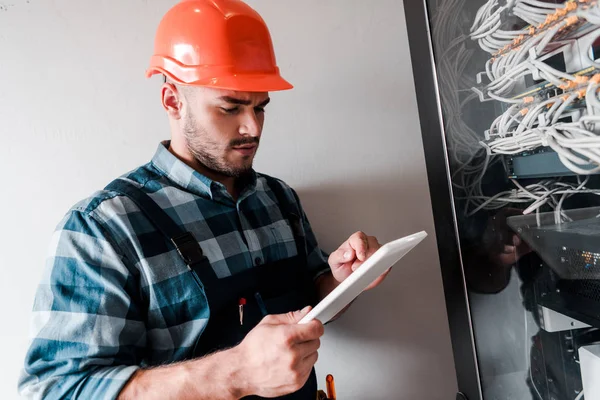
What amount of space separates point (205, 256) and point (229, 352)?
214mm

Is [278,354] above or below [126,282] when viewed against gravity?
below

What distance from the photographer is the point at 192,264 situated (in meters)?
0.82

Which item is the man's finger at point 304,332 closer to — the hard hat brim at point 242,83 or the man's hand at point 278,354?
the man's hand at point 278,354

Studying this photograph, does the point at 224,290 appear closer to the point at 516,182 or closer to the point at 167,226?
the point at 167,226

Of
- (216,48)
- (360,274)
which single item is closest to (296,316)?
(360,274)

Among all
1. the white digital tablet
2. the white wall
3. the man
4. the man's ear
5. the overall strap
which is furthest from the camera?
the white wall

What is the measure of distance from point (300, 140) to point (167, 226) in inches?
19.1

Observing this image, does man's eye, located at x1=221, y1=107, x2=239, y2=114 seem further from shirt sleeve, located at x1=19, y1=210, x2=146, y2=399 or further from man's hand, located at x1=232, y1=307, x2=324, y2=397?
man's hand, located at x1=232, y1=307, x2=324, y2=397

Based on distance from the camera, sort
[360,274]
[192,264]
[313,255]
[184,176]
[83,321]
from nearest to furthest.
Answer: [360,274]
[83,321]
[192,264]
[184,176]
[313,255]

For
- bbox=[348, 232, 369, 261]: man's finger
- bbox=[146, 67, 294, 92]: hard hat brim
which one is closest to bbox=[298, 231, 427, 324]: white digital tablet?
bbox=[348, 232, 369, 261]: man's finger

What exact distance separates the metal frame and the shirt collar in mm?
475

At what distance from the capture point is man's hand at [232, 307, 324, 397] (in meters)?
0.63

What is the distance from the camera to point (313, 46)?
117 centimetres

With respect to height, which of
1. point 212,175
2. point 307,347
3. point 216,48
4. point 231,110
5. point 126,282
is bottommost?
point 307,347
